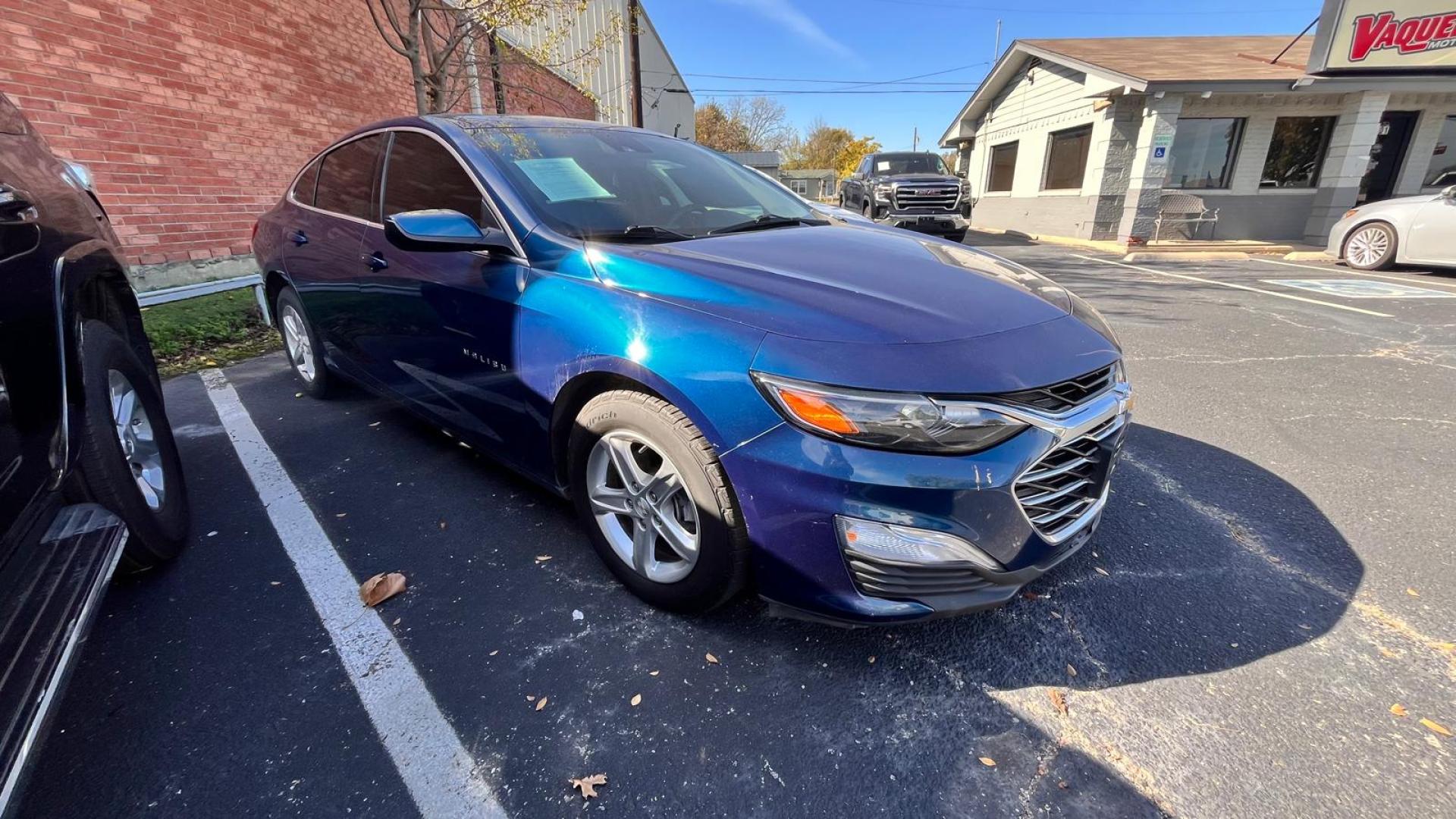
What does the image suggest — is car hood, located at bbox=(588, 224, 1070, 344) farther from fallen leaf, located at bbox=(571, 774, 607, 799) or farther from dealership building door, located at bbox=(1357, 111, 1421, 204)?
dealership building door, located at bbox=(1357, 111, 1421, 204)

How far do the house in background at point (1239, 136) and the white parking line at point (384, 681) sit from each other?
15152 mm

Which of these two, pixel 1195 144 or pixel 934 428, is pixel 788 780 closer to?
pixel 934 428

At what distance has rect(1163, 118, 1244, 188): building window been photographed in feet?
44.6

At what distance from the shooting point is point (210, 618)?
7.01ft

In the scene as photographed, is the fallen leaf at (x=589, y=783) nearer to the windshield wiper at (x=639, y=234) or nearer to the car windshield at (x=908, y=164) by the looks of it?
the windshield wiper at (x=639, y=234)

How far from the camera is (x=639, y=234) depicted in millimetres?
2346

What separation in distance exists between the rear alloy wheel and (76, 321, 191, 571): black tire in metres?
14.0

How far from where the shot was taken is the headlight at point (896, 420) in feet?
5.25

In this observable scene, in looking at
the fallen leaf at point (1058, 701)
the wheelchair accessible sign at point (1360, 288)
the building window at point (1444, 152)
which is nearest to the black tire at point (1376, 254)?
the wheelchair accessible sign at point (1360, 288)

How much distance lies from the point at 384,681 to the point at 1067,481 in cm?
208

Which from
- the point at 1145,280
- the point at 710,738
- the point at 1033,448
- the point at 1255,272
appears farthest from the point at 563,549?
the point at 1255,272

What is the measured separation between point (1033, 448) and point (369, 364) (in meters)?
3.12

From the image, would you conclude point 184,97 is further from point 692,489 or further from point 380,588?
point 692,489

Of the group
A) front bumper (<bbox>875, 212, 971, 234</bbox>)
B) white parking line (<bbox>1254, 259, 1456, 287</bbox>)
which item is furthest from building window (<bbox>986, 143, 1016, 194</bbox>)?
white parking line (<bbox>1254, 259, 1456, 287</bbox>)
